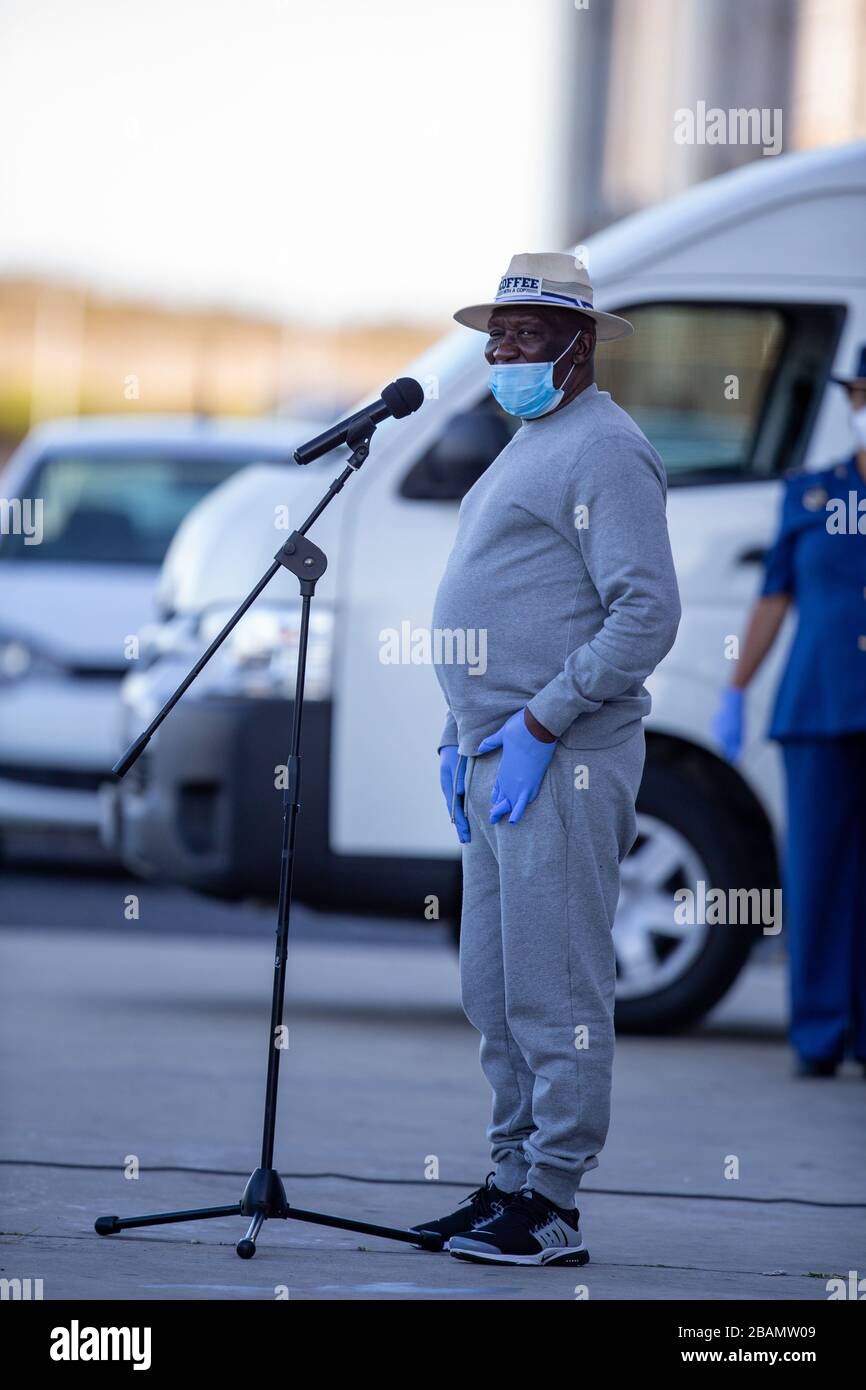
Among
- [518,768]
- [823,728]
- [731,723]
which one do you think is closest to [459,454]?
[731,723]

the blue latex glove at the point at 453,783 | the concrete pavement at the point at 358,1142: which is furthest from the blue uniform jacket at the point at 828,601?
the blue latex glove at the point at 453,783

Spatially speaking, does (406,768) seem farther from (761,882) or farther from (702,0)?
(702,0)

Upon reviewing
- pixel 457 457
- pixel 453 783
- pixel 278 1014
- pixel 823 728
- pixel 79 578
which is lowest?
pixel 278 1014

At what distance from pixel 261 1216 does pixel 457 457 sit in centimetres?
344

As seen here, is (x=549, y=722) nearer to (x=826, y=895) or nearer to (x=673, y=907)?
(x=826, y=895)

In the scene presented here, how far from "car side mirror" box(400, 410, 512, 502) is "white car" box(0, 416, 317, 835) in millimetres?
3434

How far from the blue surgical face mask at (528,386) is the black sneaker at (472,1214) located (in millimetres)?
1445

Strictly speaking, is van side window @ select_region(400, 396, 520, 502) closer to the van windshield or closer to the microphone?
the van windshield

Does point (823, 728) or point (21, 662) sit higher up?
point (21, 662)

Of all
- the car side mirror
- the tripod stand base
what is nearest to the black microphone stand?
the tripod stand base

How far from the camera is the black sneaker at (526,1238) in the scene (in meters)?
4.28

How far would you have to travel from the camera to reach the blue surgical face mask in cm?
439

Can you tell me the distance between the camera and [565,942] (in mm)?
4320
